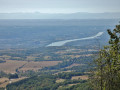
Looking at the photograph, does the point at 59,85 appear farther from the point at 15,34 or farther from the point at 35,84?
the point at 15,34

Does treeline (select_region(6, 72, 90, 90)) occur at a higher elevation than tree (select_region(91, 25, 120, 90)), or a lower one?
lower

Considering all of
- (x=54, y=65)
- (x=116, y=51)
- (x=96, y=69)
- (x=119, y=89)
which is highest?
(x=116, y=51)

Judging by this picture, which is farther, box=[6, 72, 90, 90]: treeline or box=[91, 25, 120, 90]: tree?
box=[6, 72, 90, 90]: treeline

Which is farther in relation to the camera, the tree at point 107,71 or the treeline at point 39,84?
the treeline at point 39,84

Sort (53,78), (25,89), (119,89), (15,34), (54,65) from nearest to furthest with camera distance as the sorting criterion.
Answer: (119,89)
(25,89)
(53,78)
(54,65)
(15,34)

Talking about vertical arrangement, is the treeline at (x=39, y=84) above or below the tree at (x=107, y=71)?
below

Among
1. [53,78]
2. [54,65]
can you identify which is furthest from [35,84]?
[54,65]

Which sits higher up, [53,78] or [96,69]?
[96,69]

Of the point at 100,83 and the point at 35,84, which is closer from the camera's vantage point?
the point at 100,83

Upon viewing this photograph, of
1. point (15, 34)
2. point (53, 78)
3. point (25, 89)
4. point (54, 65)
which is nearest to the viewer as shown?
point (25, 89)

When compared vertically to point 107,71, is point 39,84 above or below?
below

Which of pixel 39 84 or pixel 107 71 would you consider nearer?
pixel 107 71
